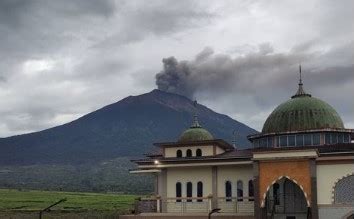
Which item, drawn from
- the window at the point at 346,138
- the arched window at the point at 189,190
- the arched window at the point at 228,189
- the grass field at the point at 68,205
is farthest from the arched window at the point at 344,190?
the grass field at the point at 68,205

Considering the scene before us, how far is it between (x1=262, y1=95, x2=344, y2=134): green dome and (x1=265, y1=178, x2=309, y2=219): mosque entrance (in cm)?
412

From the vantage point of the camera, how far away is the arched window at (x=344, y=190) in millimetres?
33000

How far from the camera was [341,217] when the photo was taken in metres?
32.3

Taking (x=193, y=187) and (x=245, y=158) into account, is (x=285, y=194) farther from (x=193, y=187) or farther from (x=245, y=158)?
(x=193, y=187)

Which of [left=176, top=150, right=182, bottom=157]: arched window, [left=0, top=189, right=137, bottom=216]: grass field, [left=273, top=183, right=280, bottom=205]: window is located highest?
[left=176, top=150, right=182, bottom=157]: arched window

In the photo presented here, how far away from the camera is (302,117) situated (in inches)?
1499

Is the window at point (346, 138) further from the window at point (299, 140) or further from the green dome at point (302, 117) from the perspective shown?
the window at point (299, 140)

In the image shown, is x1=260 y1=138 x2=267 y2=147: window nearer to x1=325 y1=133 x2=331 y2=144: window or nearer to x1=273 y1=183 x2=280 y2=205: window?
x1=273 y1=183 x2=280 y2=205: window

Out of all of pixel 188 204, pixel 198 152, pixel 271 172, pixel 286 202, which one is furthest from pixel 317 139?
pixel 188 204

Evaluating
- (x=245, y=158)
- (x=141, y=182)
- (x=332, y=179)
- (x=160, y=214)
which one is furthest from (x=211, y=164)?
(x=141, y=182)

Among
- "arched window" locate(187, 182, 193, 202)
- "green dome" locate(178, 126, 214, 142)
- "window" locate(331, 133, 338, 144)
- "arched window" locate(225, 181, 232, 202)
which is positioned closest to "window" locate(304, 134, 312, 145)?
"window" locate(331, 133, 338, 144)

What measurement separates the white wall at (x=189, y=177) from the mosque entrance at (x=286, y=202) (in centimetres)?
443

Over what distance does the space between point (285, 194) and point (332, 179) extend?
371cm

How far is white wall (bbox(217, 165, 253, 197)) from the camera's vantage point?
123 ft
